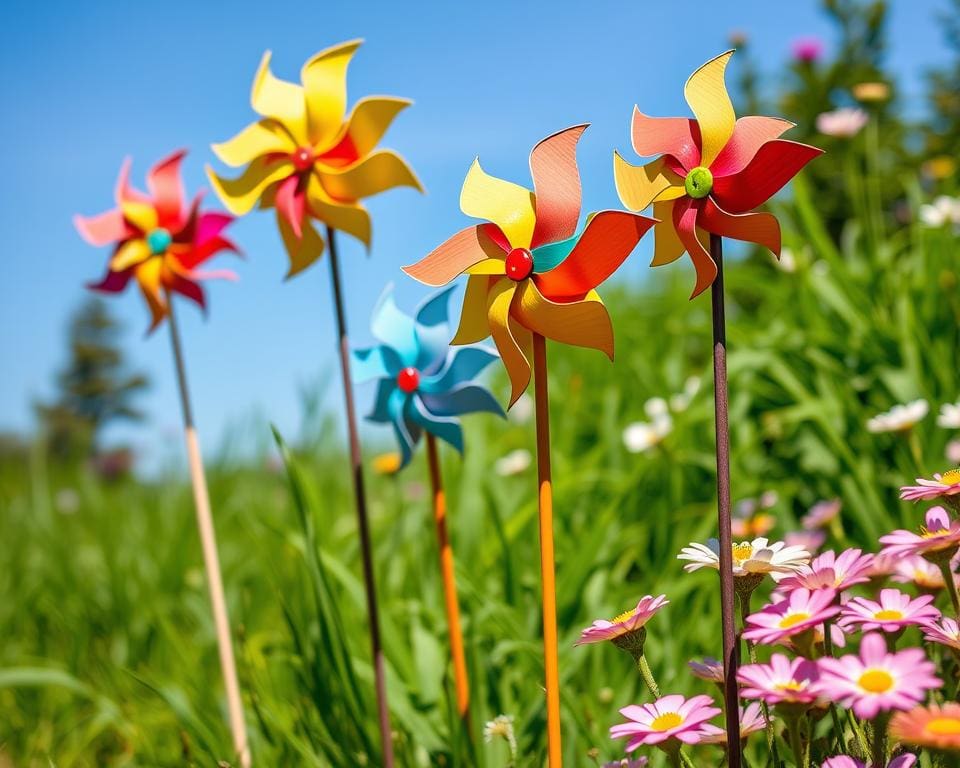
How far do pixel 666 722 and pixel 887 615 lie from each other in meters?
0.24

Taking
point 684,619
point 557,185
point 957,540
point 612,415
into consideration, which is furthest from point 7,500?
point 957,540

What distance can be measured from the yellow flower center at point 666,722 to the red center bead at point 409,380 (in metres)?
0.65

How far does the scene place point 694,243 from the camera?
0.99 meters

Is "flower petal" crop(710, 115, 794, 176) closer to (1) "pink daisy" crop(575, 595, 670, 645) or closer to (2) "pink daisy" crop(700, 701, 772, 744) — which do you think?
(1) "pink daisy" crop(575, 595, 670, 645)

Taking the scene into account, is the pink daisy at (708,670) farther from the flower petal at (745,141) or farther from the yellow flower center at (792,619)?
the flower petal at (745,141)

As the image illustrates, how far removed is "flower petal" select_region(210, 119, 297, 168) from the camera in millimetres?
1438

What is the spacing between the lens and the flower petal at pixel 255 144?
1.44 metres

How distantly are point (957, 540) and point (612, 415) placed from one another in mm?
1901

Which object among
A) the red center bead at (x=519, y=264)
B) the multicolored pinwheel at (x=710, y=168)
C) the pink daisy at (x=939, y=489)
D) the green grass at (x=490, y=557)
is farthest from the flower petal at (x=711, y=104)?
the green grass at (x=490, y=557)

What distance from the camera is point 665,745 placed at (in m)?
0.90

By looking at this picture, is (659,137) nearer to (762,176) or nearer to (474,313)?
(762,176)

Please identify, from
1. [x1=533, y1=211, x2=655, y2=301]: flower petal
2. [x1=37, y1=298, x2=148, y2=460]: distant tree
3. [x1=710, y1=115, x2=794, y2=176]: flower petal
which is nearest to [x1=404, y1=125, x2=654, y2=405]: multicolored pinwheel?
[x1=533, y1=211, x2=655, y2=301]: flower petal

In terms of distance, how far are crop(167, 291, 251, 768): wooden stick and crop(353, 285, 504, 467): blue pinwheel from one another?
0.46 metres

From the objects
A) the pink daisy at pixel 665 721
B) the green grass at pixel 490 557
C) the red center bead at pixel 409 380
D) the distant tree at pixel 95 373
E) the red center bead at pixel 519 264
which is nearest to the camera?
the pink daisy at pixel 665 721
